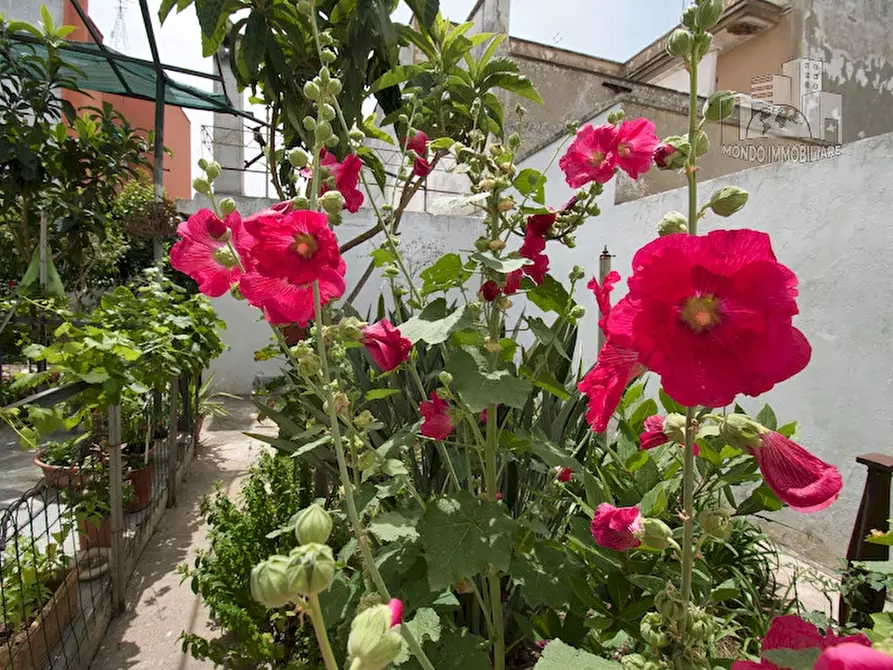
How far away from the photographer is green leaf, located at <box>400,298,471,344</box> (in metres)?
0.74

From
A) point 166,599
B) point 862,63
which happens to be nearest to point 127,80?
point 166,599

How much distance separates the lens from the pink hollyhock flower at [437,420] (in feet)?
3.01

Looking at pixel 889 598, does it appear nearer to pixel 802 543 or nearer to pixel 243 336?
pixel 802 543

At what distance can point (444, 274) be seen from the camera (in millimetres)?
893

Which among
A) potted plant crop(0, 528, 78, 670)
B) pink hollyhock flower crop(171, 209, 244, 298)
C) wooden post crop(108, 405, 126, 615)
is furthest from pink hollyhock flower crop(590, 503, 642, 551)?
wooden post crop(108, 405, 126, 615)

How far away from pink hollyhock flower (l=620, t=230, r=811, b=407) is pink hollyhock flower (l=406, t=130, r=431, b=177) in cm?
78

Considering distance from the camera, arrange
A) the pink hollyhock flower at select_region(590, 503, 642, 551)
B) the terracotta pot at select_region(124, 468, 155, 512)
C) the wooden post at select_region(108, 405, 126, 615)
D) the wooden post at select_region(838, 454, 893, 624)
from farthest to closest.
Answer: the terracotta pot at select_region(124, 468, 155, 512)
the wooden post at select_region(108, 405, 126, 615)
the wooden post at select_region(838, 454, 893, 624)
the pink hollyhock flower at select_region(590, 503, 642, 551)

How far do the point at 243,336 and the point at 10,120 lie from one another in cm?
321

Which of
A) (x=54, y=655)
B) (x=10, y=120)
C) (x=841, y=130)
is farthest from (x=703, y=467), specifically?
(x=841, y=130)

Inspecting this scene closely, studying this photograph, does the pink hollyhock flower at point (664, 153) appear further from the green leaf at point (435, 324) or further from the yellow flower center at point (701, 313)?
the green leaf at point (435, 324)

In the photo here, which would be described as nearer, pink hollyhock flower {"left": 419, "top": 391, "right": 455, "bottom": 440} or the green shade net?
pink hollyhock flower {"left": 419, "top": 391, "right": 455, "bottom": 440}

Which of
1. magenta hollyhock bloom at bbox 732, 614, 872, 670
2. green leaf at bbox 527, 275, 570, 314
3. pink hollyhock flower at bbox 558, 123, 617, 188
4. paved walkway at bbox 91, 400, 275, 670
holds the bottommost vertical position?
paved walkway at bbox 91, 400, 275, 670

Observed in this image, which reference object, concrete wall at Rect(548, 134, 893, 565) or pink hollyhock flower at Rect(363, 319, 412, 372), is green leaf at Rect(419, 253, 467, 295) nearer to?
pink hollyhock flower at Rect(363, 319, 412, 372)

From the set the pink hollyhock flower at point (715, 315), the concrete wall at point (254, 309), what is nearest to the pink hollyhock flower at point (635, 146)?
the pink hollyhock flower at point (715, 315)
